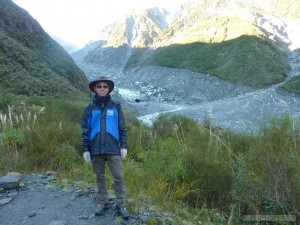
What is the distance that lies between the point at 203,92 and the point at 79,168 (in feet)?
155

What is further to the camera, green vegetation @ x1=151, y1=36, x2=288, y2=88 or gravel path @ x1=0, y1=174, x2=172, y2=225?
green vegetation @ x1=151, y1=36, x2=288, y2=88

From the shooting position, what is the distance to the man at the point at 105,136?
14.0 ft

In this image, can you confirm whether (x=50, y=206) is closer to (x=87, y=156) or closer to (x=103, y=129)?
(x=87, y=156)

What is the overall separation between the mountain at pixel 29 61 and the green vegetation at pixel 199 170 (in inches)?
750

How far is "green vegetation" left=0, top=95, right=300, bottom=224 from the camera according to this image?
401 centimetres

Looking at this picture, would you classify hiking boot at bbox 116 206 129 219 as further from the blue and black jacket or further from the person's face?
the person's face

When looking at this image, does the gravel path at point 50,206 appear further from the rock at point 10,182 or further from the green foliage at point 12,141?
the green foliage at point 12,141

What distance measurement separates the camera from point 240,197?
4316mm

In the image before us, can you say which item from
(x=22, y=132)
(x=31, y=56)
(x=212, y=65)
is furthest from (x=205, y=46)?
(x=22, y=132)

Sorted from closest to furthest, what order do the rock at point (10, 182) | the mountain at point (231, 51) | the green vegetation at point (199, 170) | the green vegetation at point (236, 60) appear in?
the green vegetation at point (199, 170) → the rock at point (10, 182) → the green vegetation at point (236, 60) → the mountain at point (231, 51)

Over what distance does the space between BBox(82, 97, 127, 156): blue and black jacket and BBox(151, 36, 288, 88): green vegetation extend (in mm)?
47559

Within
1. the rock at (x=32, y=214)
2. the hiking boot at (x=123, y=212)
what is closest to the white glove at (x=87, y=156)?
the hiking boot at (x=123, y=212)

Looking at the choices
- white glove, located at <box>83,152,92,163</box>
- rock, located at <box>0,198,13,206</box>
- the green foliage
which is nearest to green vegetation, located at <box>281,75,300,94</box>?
the green foliage

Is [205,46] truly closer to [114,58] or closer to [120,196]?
[114,58]
